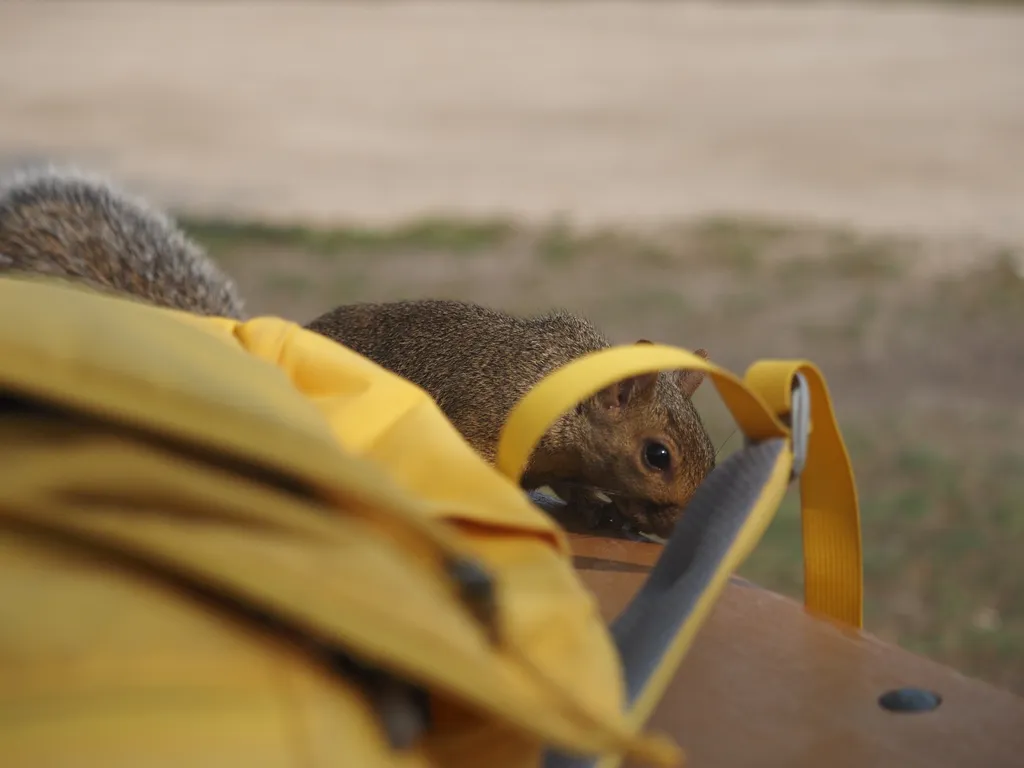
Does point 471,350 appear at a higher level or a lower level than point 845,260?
higher

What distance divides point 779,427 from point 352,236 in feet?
16.9

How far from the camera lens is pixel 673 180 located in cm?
696

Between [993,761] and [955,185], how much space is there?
619cm

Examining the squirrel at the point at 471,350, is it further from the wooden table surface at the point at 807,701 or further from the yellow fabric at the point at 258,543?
the yellow fabric at the point at 258,543

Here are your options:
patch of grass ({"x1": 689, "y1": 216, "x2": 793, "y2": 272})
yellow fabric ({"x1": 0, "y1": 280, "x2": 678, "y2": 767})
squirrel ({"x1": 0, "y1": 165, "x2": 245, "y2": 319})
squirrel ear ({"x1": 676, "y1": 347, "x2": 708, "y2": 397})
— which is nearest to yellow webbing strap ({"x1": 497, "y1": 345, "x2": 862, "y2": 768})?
yellow fabric ({"x1": 0, "y1": 280, "x2": 678, "y2": 767})

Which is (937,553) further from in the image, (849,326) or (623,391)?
(623,391)

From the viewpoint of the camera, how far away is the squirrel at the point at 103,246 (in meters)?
2.03

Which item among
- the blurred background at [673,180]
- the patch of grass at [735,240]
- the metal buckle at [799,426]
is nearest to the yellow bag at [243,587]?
the metal buckle at [799,426]

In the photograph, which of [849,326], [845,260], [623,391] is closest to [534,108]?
[845,260]

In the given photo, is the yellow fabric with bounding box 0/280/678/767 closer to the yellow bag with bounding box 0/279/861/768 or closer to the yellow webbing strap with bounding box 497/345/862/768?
the yellow bag with bounding box 0/279/861/768

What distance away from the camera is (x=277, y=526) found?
2.19 ft

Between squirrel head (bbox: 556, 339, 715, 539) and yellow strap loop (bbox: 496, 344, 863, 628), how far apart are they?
2.05 ft

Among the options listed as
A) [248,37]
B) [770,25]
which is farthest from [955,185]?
[248,37]

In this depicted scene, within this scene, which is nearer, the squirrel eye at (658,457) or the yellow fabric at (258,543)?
the yellow fabric at (258,543)
